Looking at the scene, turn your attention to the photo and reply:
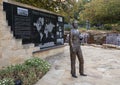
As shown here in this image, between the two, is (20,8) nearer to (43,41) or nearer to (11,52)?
(11,52)

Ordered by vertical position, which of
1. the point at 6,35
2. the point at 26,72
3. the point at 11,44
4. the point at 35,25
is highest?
the point at 35,25

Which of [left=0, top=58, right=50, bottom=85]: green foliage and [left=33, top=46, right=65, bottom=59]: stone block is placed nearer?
[left=0, top=58, right=50, bottom=85]: green foliage

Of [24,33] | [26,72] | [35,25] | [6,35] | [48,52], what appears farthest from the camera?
[48,52]

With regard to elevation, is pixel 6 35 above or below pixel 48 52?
above

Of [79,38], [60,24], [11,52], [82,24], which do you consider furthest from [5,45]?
[82,24]

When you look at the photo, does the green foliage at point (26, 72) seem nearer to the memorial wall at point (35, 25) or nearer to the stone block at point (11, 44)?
the stone block at point (11, 44)

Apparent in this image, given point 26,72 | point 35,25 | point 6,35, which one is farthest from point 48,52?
point 26,72

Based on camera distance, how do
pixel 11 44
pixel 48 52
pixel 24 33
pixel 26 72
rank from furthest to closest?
pixel 48 52 → pixel 24 33 → pixel 11 44 → pixel 26 72

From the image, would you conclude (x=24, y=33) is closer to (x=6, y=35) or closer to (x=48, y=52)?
(x=6, y=35)

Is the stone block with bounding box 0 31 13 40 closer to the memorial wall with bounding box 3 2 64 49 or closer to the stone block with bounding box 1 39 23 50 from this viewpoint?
the stone block with bounding box 1 39 23 50

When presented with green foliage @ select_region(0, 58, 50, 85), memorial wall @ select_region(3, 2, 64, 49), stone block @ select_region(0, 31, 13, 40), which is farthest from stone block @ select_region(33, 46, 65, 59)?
green foliage @ select_region(0, 58, 50, 85)

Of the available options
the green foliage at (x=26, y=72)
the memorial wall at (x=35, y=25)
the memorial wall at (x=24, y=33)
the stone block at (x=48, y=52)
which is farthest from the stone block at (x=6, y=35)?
the stone block at (x=48, y=52)

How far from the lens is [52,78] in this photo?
7051mm

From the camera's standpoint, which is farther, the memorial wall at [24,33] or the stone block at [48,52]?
the stone block at [48,52]
